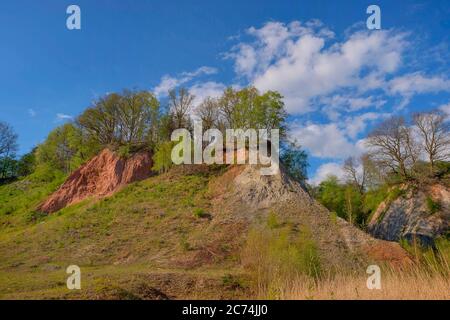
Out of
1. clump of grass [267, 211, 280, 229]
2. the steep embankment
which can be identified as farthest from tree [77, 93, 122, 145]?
clump of grass [267, 211, 280, 229]

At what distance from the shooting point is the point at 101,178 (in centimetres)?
3756

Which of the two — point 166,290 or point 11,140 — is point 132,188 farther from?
point 11,140

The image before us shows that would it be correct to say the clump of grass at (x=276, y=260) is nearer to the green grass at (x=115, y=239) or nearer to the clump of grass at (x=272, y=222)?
the green grass at (x=115, y=239)

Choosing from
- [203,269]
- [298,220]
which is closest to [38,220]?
[203,269]

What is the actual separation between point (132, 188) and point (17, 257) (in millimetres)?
12573

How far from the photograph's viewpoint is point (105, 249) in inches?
907

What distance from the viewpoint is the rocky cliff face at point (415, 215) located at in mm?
39062

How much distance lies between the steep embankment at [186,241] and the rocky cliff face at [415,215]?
53.4ft

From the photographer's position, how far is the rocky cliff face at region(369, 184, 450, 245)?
39062 mm

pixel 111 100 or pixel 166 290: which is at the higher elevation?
pixel 111 100

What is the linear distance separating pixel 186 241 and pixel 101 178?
17.2 m

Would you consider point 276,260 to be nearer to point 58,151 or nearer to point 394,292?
point 394,292

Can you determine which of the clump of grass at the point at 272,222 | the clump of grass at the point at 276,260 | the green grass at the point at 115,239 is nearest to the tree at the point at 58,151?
the green grass at the point at 115,239

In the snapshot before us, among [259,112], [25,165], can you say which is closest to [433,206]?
[259,112]
